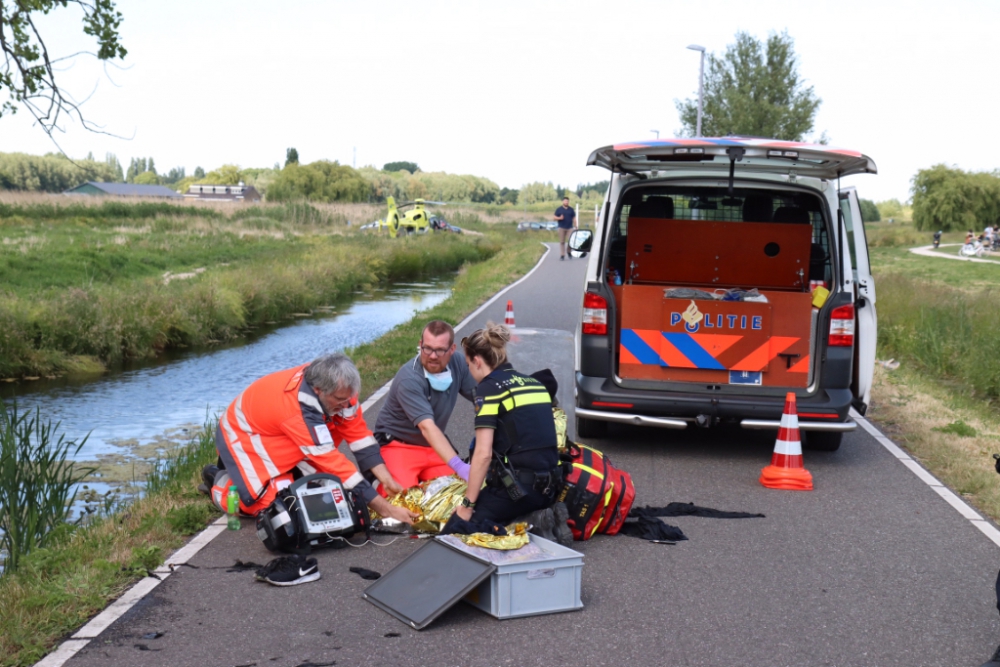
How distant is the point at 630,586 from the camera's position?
205 inches

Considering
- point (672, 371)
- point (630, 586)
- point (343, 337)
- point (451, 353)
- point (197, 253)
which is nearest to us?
point (630, 586)

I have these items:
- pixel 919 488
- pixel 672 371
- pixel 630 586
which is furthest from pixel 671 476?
pixel 630 586

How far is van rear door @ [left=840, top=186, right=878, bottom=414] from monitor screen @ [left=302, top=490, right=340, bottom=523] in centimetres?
429

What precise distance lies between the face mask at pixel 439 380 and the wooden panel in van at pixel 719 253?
2.91 metres

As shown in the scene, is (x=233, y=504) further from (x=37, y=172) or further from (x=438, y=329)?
(x=37, y=172)

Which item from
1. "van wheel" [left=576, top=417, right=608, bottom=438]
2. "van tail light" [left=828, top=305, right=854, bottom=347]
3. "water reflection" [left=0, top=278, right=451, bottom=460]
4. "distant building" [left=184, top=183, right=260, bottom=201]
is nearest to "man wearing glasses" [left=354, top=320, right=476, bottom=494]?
"van wheel" [left=576, top=417, right=608, bottom=438]

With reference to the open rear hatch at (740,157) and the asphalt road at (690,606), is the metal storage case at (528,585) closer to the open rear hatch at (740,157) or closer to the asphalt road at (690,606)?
the asphalt road at (690,606)

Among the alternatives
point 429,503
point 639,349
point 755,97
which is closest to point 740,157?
point 639,349

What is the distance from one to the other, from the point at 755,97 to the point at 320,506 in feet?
147

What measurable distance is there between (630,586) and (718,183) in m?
4.18

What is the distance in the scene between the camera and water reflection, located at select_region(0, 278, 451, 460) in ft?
39.0

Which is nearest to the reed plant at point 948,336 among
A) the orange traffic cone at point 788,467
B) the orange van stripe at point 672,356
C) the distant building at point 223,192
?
the orange van stripe at point 672,356

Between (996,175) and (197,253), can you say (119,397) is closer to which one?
(197,253)

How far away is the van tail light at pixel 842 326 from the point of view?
7742mm
